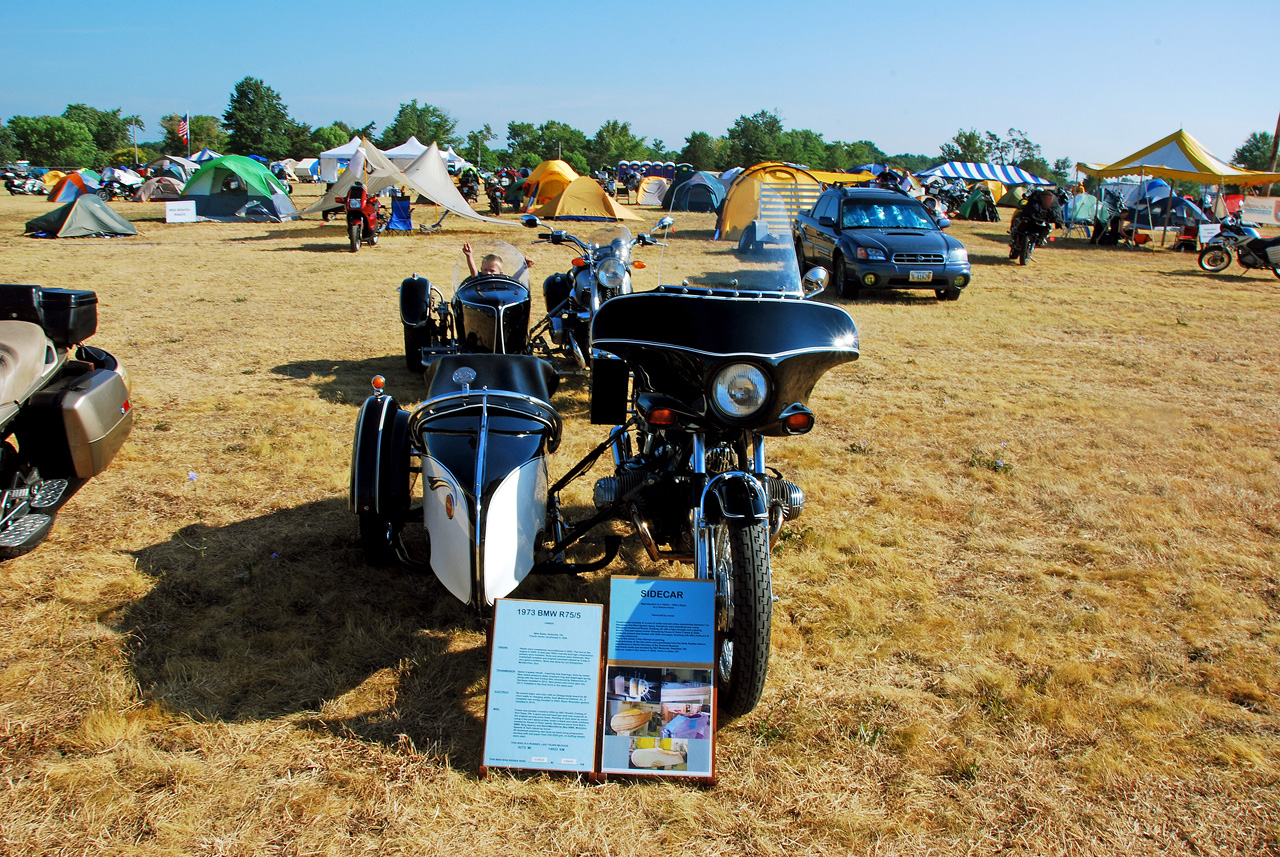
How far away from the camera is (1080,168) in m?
22.9

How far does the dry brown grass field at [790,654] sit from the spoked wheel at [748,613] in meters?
0.24

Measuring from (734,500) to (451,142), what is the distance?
316ft

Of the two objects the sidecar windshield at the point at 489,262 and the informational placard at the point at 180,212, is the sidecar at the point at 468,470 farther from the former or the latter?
the informational placard at the point at 180,212

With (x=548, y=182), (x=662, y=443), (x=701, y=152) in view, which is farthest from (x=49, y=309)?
(x=701, y=152)

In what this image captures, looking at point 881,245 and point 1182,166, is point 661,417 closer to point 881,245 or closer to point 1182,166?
point 881,245

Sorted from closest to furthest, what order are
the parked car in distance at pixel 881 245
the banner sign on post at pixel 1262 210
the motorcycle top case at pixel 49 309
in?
the motorcycle top case at pixel 49 309, the parked car in distance at pixel 881 245, the banner sign on post at pixel 1262 210

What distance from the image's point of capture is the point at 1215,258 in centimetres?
1567

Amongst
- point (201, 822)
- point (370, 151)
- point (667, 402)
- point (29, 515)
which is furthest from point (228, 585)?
point (370, 151)

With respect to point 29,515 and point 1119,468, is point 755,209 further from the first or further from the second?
point 29,515

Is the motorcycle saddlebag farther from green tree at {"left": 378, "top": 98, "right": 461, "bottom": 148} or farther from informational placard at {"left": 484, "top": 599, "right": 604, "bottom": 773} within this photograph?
green tree at {"left": 378, "top": 98, "right": 461, "bottom": 148}

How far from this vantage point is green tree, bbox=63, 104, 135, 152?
101 metres

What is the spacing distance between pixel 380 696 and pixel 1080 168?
2548 cm

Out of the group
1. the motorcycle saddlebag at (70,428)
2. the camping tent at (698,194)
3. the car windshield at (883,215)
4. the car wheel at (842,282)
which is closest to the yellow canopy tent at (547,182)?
the camping tent at (698,194)

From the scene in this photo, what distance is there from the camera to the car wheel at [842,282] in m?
11.9
